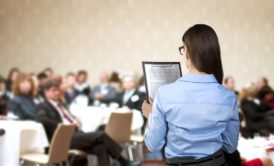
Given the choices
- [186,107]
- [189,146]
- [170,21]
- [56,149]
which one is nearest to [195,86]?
[186,107]

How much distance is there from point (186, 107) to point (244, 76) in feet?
34.2

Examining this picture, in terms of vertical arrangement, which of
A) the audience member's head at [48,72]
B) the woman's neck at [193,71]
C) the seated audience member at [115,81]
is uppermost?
the woman's neck at [193,71]

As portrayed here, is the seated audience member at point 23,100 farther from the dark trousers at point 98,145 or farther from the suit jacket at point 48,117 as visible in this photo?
the dark trousers at point 98,145

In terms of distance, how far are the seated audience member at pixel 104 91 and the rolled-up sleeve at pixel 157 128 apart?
28.1 ft

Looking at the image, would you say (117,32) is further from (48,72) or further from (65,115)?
(65,115)

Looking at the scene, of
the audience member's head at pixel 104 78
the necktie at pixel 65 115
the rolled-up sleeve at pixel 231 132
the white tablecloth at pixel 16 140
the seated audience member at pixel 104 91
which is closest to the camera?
the rolled-up sleeve at pixel 231 132

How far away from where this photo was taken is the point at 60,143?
5.67 meters

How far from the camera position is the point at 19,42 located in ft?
46.4

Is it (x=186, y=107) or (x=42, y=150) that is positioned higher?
(x=186, y=107)

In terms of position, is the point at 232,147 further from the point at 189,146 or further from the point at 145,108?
the point at 145,108

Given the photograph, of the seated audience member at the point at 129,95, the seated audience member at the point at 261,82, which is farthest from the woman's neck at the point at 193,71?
the seated audience member at the point at 261,82

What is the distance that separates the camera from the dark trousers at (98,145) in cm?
656

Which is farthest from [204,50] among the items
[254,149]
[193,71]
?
[254,149]

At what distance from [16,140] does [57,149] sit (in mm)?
423
